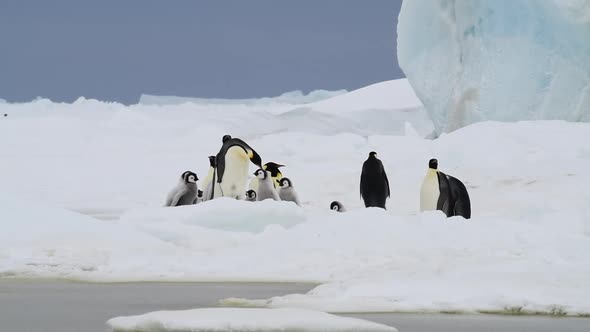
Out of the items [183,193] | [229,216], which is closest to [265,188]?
[183,193]

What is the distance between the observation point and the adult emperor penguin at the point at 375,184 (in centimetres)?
1455

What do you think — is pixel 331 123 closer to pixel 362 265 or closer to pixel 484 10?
pixel 484 10

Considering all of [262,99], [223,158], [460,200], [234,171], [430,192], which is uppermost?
[262,99]

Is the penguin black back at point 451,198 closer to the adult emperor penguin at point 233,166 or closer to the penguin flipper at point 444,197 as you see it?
the penguin flipper at point 444,197

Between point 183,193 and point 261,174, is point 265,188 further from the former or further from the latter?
point 183,193

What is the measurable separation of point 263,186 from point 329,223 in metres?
4.93

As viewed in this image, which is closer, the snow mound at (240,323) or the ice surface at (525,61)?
the snow mound at (240,323)

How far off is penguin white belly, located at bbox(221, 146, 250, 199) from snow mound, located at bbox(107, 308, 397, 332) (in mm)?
9373

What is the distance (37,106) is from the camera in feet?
125

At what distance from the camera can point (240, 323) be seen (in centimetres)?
457

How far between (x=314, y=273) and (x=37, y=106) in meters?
32.1

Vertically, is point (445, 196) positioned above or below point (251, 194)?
below

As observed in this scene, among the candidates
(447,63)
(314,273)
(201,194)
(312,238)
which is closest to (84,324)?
(314,273)

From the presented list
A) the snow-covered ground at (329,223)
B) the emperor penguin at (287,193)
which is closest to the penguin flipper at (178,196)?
the snow-covered ground at (329,223)
